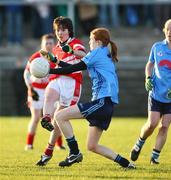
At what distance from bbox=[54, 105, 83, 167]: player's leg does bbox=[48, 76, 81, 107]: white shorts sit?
2.71ft

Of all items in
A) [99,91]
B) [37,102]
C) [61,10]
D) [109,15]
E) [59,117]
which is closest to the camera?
[99,91]

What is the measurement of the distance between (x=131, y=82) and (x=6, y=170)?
11.7m

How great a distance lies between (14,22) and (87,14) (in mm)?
2071

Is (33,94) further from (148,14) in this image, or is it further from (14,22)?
(148,14)

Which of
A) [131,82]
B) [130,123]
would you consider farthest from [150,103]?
[131,82]

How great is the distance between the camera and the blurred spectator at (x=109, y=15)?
2374 cm

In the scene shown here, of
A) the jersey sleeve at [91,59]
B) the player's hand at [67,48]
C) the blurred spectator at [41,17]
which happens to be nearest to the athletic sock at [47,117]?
the player's hand at [67,48]

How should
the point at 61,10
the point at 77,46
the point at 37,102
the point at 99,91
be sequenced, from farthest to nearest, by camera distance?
1. the point at 61,10
2. the point at 37,102
3. the point at 77,46
4. the point at 99,91

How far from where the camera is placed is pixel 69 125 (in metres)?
10.3

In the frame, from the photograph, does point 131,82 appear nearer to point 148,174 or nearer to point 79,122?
point 79,122

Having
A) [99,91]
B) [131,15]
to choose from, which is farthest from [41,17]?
[99,91]

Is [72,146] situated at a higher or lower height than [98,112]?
lower

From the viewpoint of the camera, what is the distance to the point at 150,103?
1099cm

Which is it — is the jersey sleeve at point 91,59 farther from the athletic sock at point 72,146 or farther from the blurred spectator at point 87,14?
the blurred spectator at point 87,14
